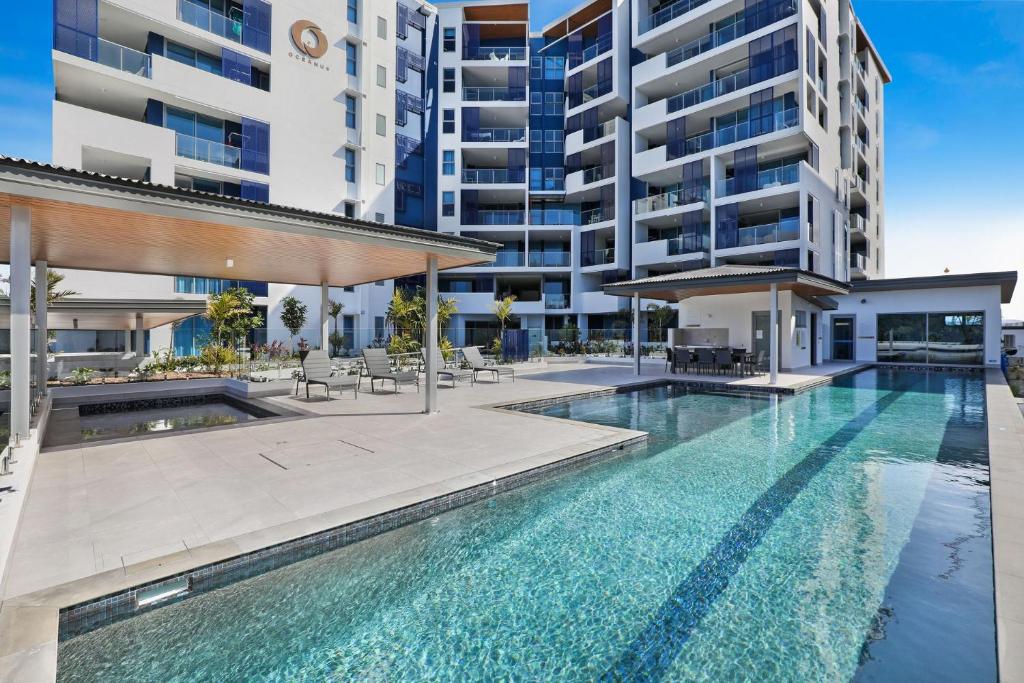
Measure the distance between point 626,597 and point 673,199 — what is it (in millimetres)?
29694

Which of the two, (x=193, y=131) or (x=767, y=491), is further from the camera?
(x=193, y=131)

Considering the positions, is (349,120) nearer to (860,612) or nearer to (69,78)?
(69,78)

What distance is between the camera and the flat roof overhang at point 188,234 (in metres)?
5.20

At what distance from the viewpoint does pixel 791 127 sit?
80.2 feet

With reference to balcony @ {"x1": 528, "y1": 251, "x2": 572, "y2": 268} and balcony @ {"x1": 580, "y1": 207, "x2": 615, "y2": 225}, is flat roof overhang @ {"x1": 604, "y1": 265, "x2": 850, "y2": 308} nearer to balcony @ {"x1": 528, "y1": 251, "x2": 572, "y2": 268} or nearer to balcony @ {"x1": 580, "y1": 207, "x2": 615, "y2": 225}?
balcony @ {"x1": 580, "y1": 207, "x2": 615, "y2": 225}

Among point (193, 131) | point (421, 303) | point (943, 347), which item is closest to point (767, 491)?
point (421, 303)

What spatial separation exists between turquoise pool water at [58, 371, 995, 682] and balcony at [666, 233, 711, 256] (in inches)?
936

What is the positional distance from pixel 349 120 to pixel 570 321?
18734 millimetres

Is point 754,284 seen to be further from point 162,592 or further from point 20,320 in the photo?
point 20,320

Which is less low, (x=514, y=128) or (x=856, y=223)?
(x=514, y=128)

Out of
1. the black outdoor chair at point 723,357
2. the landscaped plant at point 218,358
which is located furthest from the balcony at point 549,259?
the landscaped plant at point 218,358

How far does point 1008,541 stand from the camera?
11.9ft

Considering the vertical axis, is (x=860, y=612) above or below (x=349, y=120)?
below

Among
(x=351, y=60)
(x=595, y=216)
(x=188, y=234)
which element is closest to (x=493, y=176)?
(x=595, y=216)
